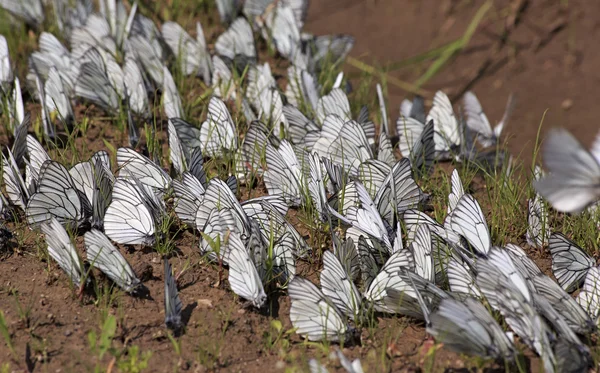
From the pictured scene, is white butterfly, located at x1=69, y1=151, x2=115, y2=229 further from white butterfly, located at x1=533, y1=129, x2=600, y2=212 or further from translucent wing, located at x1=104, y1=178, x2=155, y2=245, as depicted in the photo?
white butterfly, located at x1=533, y1=129, x2=600, y2=212

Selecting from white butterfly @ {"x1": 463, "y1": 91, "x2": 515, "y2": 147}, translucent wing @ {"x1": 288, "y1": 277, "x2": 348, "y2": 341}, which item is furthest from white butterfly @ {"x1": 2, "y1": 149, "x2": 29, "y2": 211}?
white butterfly @ {"x1": 463, "y1": 91, "x2": 515, "y2": 147}

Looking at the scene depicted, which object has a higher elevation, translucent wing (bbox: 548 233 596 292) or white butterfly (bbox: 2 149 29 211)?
translucent wing (bbox: 548 233 596 292)

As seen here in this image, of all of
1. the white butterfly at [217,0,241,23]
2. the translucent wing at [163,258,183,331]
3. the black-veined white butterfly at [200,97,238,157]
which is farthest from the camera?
the white butterfly at [217,0,241,23]

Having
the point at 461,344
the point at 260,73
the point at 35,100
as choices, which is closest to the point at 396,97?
the point at 260,73

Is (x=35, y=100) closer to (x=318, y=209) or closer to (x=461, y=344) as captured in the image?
(x=318, y=209)

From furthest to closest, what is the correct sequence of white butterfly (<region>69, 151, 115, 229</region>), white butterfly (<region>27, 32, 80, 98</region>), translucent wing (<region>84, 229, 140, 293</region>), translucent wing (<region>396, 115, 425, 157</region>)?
white butterfly (<region>27, 32, 80, 98</region>)
translucent wing (<region>396, 115, 425, 157</region>)
white butterfly (<region>69, 151, 115, 229</region>)
translucent wing (<region>84, 229, 140, 293</region>)

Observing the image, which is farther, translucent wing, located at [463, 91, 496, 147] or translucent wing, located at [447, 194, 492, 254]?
translucent wing, located at [463, 91, 496, 147]

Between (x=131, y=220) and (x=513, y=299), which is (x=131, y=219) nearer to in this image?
(x=131, y=220)

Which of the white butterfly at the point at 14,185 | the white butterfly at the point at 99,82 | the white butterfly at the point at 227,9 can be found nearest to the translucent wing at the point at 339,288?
the white butterfly at the point at 14,185
